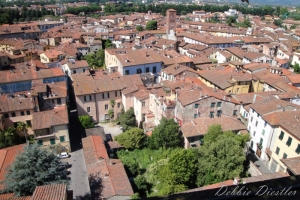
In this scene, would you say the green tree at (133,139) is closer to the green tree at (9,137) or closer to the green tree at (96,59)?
the green tree at (9,137)

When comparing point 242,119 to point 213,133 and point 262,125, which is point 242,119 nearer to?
point 262,125

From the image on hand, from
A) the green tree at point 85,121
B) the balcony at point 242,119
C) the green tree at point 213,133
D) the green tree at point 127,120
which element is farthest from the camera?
the green tree at point 127,120

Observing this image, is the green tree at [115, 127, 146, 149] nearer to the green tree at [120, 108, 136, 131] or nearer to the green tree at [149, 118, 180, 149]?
the green tree at [149, 118, 180, 149]

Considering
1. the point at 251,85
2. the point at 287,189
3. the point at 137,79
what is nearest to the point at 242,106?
the point at 251,85

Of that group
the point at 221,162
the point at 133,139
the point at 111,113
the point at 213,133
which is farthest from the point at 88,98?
the point at 221,162

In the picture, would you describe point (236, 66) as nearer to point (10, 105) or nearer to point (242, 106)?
point (242, 106)

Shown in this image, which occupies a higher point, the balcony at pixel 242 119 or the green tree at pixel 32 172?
the green tree at pixel 32 172

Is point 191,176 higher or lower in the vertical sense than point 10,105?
lower

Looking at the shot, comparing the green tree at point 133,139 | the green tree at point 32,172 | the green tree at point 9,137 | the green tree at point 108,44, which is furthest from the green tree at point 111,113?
the green tree at point 108,44
